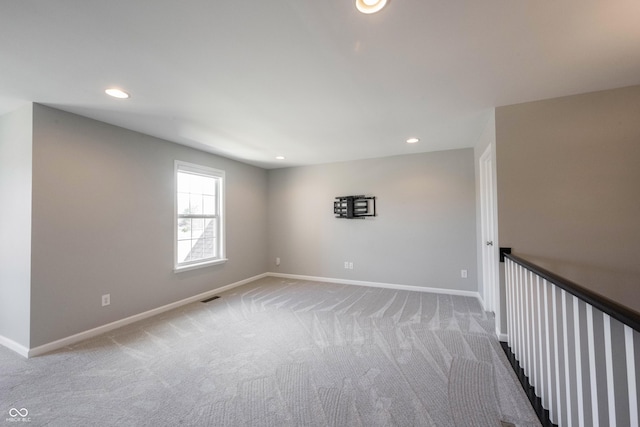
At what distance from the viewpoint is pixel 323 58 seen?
171cm

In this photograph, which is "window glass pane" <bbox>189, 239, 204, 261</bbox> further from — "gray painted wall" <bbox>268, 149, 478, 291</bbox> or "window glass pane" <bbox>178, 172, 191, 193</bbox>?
"gray painted wall" <bbox>268, 149, 478, 291</bbox>

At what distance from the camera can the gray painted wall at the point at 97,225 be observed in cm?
239

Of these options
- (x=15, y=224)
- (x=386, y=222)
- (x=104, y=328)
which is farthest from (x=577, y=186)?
(x=15, y=224)

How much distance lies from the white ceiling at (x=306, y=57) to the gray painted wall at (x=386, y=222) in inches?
60.3

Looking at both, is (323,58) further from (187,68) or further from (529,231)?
(529,231)

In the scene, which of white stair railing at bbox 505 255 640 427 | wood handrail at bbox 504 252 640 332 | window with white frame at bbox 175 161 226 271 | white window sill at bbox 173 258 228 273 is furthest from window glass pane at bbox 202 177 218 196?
wood handrail at bbox 504 252 640 332

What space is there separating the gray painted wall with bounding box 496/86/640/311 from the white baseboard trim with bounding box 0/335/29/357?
455cm

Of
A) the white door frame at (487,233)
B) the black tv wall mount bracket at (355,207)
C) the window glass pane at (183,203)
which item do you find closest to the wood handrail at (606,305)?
the white door frame at (487,233)

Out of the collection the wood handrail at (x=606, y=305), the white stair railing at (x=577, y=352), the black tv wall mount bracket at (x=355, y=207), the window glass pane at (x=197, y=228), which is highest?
the black tv wall mount bracket at (x=355, y=207)

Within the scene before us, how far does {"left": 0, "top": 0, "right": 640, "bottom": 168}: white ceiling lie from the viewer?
132cm

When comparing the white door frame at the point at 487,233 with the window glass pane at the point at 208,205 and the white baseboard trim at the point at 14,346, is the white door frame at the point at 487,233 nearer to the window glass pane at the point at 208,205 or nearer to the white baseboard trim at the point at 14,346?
the window glass pane at the point at 208,205

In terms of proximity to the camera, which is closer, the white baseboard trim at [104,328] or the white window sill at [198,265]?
the white baseboard trim at [104,328]

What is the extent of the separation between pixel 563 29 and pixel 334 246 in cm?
400

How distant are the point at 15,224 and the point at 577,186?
17.0 ft
